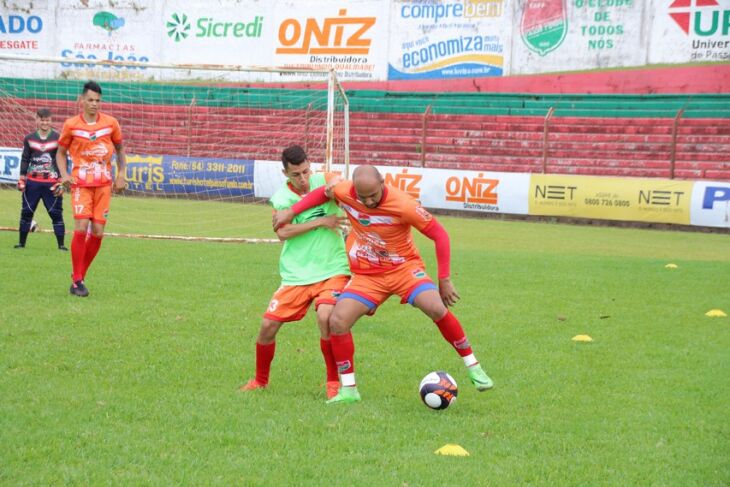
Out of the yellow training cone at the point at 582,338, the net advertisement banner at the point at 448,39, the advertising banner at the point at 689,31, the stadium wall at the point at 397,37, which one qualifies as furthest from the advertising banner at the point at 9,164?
the yellow training cone at the point at 582,338

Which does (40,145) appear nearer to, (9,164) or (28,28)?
(9,164)

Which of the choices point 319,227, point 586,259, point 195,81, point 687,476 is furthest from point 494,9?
point 687,476

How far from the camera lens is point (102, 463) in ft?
17.3

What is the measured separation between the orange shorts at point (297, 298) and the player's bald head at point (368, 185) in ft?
2.50

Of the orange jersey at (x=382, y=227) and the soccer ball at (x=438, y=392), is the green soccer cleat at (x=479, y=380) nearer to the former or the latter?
the soccer ball at (x=438, y=392)

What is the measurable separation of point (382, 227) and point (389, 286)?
42 centimetres

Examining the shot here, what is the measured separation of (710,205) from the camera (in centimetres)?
2111

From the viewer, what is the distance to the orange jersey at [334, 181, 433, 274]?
6.77 m

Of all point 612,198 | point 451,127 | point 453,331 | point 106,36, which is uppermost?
point 106,36

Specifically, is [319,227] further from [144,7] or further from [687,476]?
[144,7]

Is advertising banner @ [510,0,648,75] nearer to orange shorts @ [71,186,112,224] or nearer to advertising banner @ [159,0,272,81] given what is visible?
advertising banner @ [159,0,272,81]

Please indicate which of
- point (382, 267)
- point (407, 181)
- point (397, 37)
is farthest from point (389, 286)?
point (397, 37)

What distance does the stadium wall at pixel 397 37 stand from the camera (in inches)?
1096

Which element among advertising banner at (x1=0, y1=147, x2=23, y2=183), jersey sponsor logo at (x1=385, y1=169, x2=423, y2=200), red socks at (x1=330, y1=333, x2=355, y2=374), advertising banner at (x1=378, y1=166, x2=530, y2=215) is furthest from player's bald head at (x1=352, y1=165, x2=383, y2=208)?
advertising banner at (x1=0, y1=147, x2=23, y2=183)
